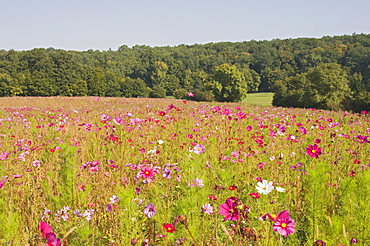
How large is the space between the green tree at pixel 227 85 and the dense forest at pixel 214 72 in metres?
0.21

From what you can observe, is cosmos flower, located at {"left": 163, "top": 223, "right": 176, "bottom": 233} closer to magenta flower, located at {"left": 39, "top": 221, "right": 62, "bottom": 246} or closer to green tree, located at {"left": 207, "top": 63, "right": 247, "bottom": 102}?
magenta flower, located at {"left": 39, "top": 221, "right": 62, "bottom": 246}

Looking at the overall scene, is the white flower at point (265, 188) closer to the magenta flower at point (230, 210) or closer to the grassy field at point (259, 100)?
the magenta flower at point (230, 210)

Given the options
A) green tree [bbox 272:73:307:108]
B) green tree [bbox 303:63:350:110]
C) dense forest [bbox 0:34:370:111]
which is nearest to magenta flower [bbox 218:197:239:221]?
dense forest [bbox 0:34:370:111]

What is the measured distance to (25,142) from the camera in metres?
4.86

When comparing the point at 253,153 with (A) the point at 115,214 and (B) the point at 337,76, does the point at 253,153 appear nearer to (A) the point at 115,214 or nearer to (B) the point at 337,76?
(A) the point at 115,214

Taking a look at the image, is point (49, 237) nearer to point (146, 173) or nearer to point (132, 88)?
point (146, 173)

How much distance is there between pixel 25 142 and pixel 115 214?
3.08 meters

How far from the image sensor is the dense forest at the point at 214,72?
139ft

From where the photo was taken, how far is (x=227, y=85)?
61469 mm

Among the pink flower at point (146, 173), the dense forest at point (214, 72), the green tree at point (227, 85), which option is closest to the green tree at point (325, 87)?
the dense forest at point (214, 72)

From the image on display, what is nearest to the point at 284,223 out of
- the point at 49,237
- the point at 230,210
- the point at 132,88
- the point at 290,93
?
the point at 230,210

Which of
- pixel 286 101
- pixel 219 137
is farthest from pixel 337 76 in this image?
pixel 219 137

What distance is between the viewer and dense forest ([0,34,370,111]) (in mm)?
42375

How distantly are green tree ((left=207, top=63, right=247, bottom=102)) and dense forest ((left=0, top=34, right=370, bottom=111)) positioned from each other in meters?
0.21
